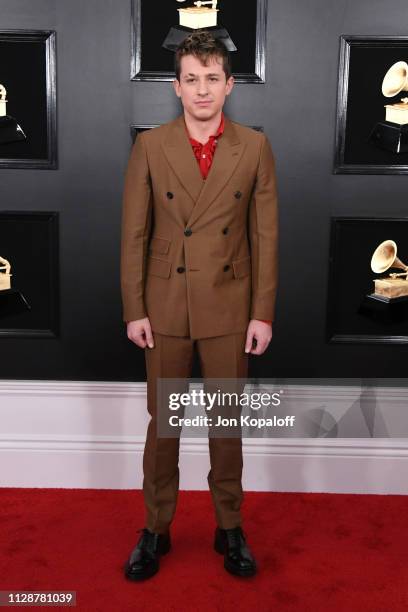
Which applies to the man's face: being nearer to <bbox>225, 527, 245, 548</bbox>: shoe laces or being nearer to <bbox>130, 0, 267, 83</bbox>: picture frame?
<bbox>130, 0, 267, 83</bbox>: picture frame

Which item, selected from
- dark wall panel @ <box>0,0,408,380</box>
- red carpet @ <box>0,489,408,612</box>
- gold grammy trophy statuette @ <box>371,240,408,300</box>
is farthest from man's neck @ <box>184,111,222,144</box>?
red carpet @ <box>0,489,408,612</box>

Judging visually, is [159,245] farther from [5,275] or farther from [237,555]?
[237,555]

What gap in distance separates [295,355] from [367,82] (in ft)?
3.62

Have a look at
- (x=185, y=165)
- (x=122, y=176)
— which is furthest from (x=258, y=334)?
(x=122, y=176)

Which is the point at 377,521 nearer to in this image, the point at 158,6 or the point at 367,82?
the point at 367,82

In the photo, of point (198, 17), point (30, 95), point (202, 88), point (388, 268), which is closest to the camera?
point (202, 88)

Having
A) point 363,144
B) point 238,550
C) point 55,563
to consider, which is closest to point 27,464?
point 55,563

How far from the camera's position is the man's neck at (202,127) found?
2.47 m

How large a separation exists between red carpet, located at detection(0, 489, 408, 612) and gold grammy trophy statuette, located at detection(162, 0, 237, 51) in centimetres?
181

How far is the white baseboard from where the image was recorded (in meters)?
3.27

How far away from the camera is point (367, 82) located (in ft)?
9.84

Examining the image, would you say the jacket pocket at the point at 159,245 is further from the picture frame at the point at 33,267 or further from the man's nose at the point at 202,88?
the picture frame at the point at 33,267

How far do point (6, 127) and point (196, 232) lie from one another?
3.33 ft

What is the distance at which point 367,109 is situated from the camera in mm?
3016
